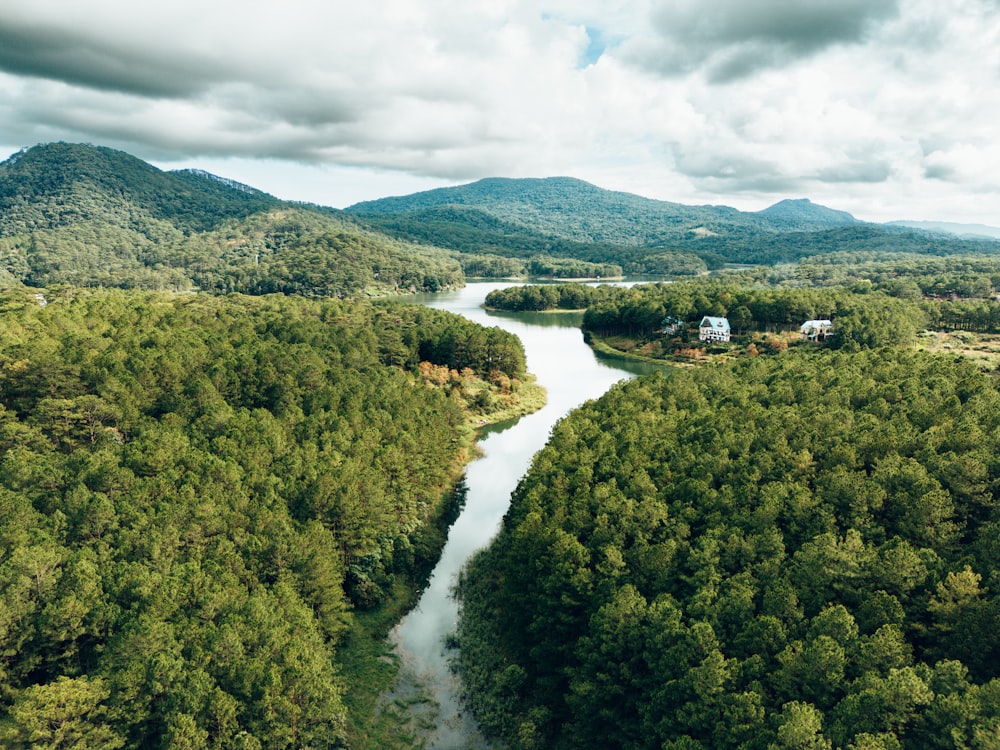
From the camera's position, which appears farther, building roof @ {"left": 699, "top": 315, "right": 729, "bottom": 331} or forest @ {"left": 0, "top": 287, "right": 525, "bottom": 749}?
building roof @ {"left": 699, "top": 315, "right": 729, "bottom": 331}

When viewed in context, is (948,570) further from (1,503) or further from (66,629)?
(1,503)

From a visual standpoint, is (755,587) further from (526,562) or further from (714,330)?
(714,330)

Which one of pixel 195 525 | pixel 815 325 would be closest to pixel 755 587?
pixel 195 525

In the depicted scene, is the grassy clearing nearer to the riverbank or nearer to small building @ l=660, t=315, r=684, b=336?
small building @ l=660, t=315, r=684, b=336

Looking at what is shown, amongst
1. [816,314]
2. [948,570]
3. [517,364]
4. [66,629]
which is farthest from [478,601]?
[816,314]

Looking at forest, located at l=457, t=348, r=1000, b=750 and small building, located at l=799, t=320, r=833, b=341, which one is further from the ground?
small building, located at l=799, t=320, r=833, b=341

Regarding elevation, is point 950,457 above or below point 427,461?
above

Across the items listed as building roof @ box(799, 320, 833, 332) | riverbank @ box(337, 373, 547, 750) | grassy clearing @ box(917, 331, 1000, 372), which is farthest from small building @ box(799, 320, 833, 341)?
riverbank @ box(337, 373, 547, 750)
